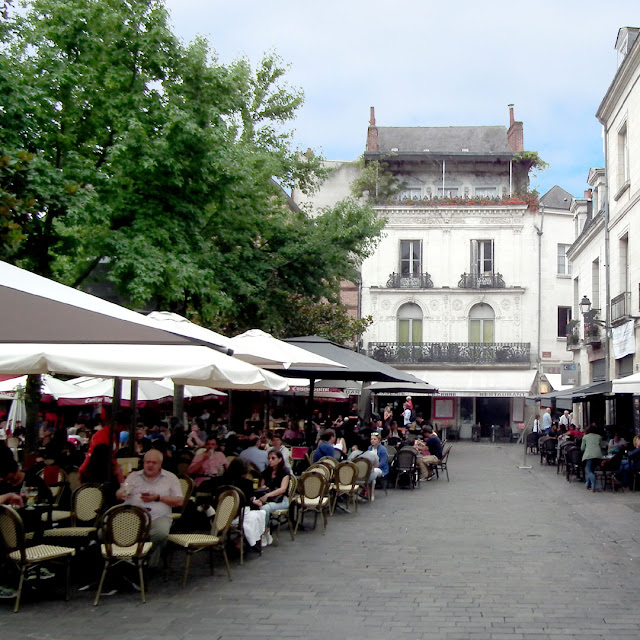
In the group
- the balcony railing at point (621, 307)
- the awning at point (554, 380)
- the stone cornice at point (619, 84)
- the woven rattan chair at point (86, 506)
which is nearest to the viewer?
the woven rattan chair at point (86, 506)

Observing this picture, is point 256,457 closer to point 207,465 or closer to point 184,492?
point 207,465

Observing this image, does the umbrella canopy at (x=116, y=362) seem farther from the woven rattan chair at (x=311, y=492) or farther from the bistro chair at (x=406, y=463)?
the bistro chair at (x=406, y=463)

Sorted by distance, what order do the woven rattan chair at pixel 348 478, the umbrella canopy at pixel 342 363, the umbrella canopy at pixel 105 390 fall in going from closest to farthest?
the woven rattan chair at pixel 348 478 < the umbrella canopy at pixel 342 363 < the umbrella canopy at pixel 105 390

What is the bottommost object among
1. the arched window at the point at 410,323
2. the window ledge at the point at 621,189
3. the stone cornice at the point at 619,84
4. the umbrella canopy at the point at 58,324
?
the umbrella canopy at the point at 58,324

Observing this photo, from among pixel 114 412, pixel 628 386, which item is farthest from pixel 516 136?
Answer: pixel 114 412

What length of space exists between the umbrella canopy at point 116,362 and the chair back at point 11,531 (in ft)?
4.79

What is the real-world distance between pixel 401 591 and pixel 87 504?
3.41 meters

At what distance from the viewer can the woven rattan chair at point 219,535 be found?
25.4 feet

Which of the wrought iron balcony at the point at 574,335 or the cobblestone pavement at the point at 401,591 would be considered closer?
the cobblestone pavement at the point at 401,591

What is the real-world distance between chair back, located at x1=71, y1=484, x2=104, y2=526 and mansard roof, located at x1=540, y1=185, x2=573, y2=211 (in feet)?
129

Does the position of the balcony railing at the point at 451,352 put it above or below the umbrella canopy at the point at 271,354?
above

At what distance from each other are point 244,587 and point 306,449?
791cm

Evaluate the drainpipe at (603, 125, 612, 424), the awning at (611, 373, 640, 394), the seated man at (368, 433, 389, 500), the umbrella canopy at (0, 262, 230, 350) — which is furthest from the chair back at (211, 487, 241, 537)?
the drainpipe at (603, 125, 612, 424)

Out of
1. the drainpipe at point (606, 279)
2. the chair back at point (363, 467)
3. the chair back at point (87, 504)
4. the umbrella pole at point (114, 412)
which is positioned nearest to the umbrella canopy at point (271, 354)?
the umbrella pole at point (114, 412)
